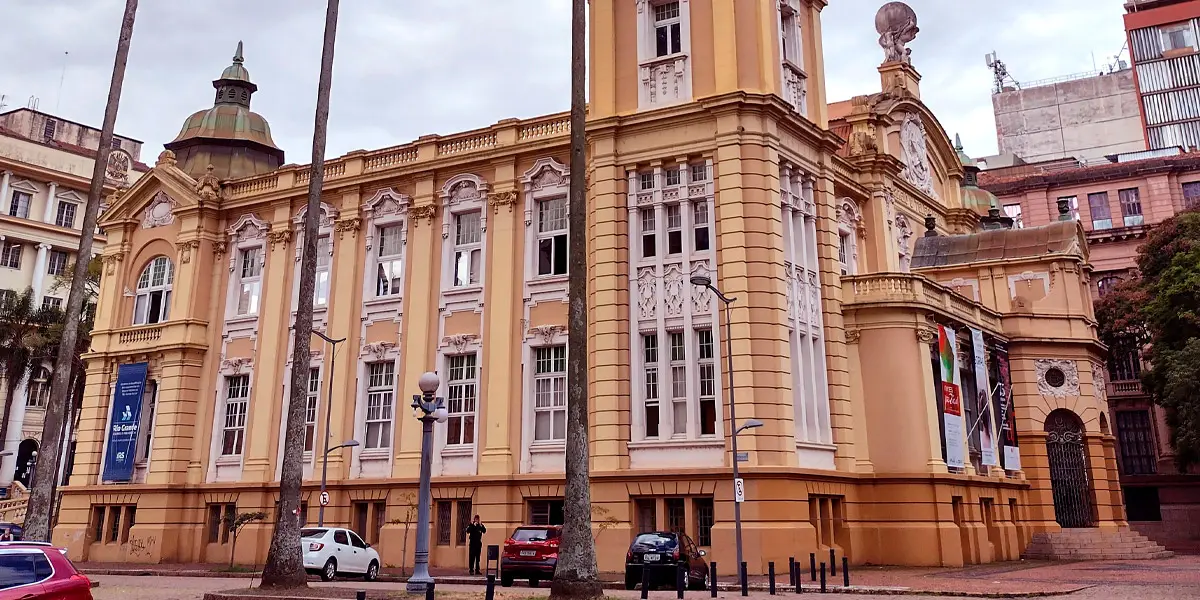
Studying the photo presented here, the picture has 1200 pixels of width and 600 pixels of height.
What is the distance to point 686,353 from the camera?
95.6ft

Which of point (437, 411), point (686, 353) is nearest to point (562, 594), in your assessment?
point (437, 411)

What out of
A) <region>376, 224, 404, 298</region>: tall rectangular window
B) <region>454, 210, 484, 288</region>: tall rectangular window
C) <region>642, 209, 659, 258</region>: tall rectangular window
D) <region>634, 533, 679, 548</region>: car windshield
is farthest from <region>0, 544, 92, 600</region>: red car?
<region>376, 224, 404, 298</region>: tall rectangular window

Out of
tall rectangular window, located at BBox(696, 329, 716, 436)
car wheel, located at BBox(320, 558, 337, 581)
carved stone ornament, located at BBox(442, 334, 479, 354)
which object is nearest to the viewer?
car wheel, located at BBox(320, 558, 337, 581)

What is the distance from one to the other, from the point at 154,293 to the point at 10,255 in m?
35.5

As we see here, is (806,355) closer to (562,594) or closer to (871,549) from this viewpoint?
(871,549)

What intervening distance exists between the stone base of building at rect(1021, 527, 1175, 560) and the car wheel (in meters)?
23.9

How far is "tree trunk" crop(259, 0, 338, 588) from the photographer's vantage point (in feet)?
64.6

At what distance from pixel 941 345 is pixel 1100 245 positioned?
1328 inches

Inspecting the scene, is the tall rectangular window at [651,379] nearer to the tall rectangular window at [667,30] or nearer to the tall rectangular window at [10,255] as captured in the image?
the tall rectangular window at [667,30]

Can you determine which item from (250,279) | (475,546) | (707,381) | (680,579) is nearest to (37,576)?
(680,579)

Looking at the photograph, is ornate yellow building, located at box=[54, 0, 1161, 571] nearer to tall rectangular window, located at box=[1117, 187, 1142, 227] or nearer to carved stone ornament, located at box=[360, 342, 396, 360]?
carved stone ornament, located at box=[360, 342, 396, 360]

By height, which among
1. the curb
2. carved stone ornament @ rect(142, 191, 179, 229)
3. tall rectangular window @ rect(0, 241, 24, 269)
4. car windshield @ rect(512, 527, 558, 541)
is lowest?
the curb

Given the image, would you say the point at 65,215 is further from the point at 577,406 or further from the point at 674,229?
the point at 577,406

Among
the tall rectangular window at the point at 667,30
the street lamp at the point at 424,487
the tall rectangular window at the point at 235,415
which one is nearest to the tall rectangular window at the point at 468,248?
the tall rectangular window at the point at 667,30
